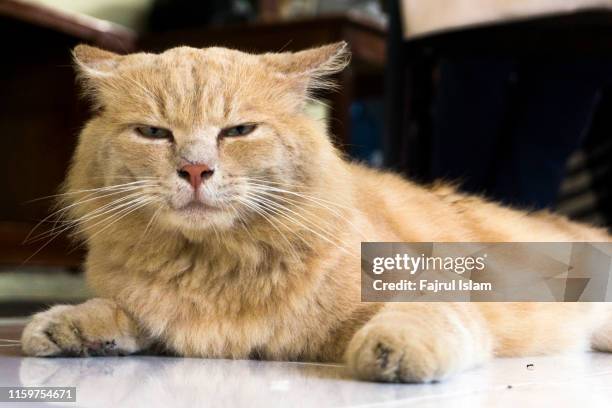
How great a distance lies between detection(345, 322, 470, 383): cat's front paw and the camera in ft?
3.57

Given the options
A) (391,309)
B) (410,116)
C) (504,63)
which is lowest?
(391,309)

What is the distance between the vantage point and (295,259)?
1.38 meters

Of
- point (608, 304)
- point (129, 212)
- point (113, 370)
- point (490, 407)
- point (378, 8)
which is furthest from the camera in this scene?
point (378, 8)

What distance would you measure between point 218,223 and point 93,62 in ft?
1.42

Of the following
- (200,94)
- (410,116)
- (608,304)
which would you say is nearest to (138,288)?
(200,94)

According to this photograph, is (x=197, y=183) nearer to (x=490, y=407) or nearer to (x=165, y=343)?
(x=165, y=343)

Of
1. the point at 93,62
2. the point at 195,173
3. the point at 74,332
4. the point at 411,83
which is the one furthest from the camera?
the point at 411,83

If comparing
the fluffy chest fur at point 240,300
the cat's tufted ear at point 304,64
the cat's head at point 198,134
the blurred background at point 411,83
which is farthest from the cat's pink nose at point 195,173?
the blurred background at point 411,83

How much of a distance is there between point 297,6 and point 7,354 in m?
2.82

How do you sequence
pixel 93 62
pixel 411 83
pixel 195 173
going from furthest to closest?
pixel 411 83 → pixel 93 62 → pixel 195 173

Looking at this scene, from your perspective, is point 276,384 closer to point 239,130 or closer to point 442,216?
point 239,130

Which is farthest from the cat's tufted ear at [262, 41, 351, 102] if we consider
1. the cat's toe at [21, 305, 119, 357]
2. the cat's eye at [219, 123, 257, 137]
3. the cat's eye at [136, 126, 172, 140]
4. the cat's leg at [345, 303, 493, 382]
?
the cat's toe at [21, 305, 119, 357]

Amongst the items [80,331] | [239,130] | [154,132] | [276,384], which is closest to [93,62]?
[154,132]

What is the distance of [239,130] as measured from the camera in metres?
1.34
